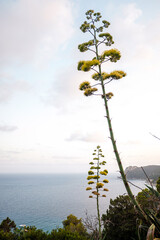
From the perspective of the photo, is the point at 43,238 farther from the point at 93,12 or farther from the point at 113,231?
the point at 93,12

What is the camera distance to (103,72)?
4.13 m

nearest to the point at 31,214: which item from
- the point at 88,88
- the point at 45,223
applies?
the point at 45,223

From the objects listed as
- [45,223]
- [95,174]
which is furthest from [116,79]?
[45,223]

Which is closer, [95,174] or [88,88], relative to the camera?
[88,88]

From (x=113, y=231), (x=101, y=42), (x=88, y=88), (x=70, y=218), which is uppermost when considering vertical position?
(x=101, y=42)

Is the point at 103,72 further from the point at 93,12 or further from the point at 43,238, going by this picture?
the point at 43,238

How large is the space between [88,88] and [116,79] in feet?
2.33

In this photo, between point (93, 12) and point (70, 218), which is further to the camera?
point (70, 218)

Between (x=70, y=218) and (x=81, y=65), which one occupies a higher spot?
(x=81, y=65)

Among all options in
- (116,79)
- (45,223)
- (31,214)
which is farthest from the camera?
(31,214)

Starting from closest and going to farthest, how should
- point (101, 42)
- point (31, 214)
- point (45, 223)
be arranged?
point (101, 42) < point (45, 223) < point (31, 214)

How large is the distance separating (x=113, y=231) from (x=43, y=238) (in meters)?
4.83

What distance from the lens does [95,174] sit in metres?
9.97

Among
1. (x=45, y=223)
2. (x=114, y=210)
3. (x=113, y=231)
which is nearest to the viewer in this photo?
(x=113, y=231)
